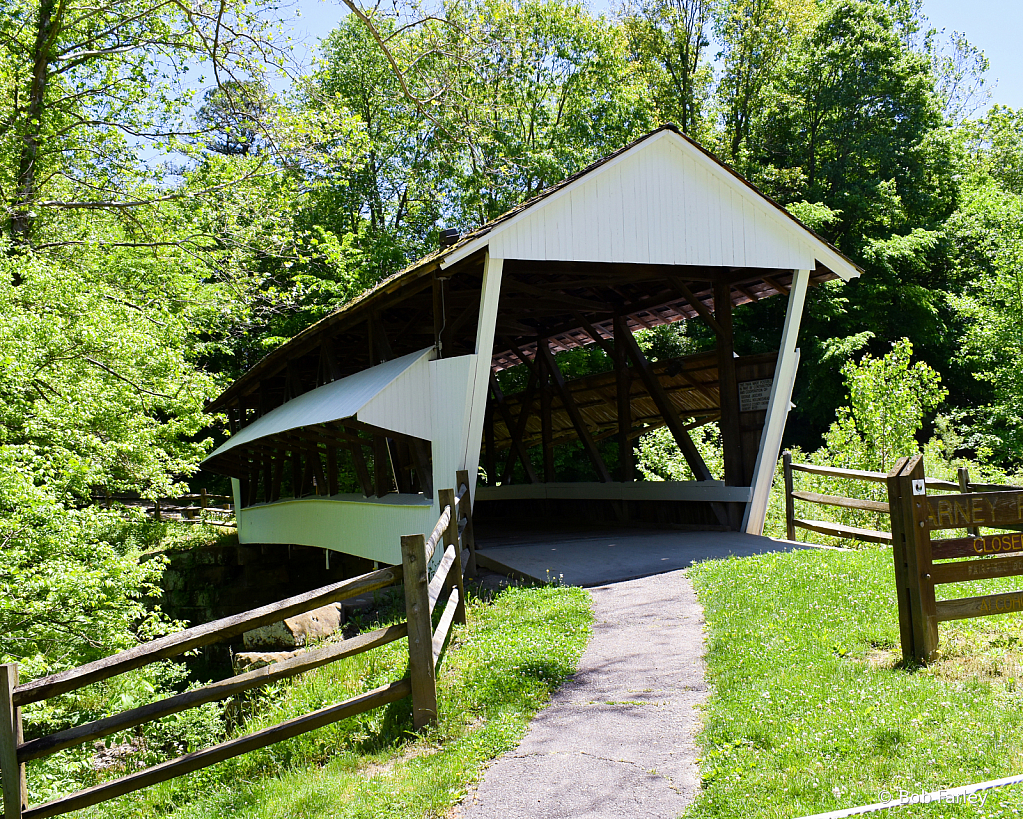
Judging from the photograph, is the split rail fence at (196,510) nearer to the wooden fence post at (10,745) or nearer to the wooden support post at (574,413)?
the wooden support post at (574,413)

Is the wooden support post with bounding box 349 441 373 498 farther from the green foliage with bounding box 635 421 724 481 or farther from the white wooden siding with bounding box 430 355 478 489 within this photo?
the green foliage with bounding box 635 421 724 481

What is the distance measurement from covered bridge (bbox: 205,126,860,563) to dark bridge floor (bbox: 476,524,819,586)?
1.03 metres

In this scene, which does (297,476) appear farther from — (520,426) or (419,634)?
(419,634)

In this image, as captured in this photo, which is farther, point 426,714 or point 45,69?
point 45,69

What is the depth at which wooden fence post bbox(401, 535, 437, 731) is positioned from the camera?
488cm

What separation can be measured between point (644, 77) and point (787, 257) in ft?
76.8

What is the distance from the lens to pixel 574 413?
620 inches

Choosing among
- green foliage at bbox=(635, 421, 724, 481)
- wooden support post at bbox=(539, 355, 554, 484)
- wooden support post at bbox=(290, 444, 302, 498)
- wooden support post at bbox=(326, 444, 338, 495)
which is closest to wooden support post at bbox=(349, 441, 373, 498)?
wooden support post at bbox=(326, 444, 338, 495)

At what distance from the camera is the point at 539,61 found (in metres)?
28.9

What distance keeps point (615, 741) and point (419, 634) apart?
1.26 m

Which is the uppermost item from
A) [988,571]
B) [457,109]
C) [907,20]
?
[907,20]

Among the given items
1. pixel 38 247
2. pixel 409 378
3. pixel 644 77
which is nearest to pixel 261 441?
pixel 38 247

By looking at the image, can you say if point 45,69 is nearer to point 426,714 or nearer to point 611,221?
point 611,221

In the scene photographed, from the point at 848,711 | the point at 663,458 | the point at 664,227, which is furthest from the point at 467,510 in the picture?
the point at 663,458
